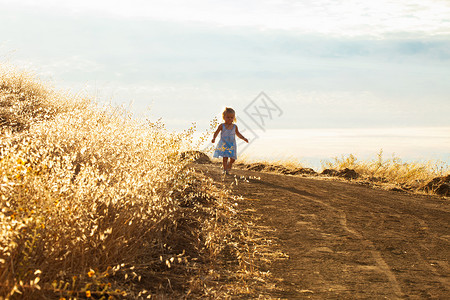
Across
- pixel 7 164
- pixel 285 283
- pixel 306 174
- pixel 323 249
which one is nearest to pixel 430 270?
pixel 323 249

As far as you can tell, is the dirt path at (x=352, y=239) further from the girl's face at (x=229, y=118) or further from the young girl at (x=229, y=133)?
the girl's face at (x=229, y=118)

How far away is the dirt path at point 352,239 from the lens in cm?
448

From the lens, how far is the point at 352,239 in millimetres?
5949

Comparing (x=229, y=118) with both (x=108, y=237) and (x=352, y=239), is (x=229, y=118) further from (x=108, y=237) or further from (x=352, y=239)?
(x=108, y=237)

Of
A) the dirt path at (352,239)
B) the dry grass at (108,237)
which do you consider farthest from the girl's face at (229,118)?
the dry grass at (108,237)

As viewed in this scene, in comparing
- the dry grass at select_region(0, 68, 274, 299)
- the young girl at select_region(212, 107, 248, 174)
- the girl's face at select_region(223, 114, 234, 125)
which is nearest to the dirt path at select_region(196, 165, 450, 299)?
the dry grass at select_region(0, 68, 274, 299)

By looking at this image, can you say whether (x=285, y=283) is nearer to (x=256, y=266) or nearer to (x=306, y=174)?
(x=256, y=266)

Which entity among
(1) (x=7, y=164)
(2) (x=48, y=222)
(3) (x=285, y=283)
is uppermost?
(1) (x=7, y=164)

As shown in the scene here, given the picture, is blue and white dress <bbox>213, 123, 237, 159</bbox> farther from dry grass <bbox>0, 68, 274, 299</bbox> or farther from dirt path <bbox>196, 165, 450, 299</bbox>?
dry grass <bbox>0, 68, 274, 299</bbox>

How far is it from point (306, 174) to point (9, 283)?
10128mm

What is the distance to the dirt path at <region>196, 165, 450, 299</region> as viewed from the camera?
4.48 metres

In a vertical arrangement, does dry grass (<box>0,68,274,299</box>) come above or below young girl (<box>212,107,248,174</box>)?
below

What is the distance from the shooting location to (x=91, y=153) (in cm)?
731

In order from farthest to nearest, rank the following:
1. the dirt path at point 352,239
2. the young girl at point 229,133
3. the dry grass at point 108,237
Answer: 1. the young girl at point 229,133
2. the dirt path at point 352,239
3. the dry grass at point 108,237
